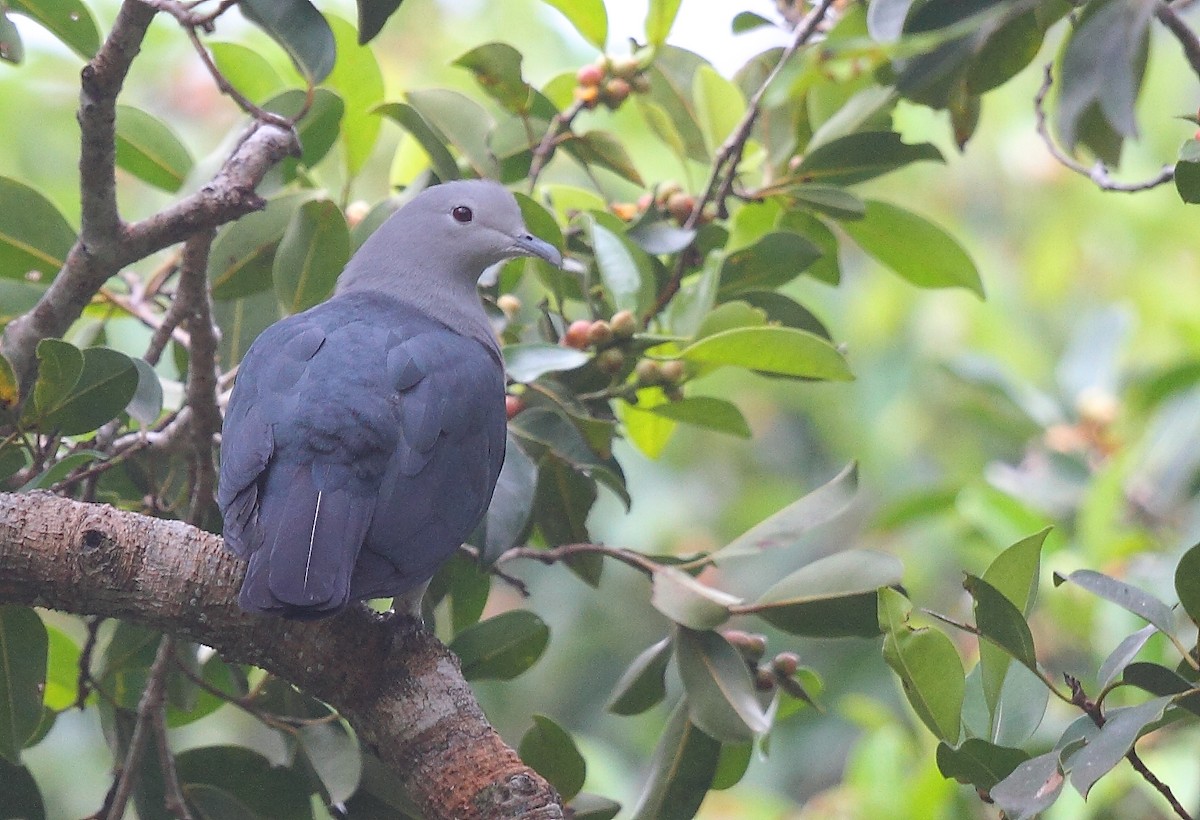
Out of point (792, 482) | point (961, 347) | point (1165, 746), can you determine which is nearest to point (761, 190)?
point (1165, 746)

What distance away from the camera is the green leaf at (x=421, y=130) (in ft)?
10.3

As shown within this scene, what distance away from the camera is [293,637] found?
2434 millimetres

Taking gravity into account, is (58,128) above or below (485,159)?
below

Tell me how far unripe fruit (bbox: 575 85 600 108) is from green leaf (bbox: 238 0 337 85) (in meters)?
0.72

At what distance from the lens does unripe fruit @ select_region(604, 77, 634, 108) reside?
338 cm

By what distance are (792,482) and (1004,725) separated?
6.26 metres

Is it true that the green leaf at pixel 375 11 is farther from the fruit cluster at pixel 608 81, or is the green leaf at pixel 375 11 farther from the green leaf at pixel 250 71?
the green leaf at pixel 250 71

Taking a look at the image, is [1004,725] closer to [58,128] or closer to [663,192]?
[663,192]

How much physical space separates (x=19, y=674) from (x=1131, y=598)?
6.94 ft

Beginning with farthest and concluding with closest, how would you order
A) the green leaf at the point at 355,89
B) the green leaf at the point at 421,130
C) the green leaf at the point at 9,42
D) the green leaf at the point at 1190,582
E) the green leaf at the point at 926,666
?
the green leaf at the point at 355,89
the green leaf at the point at 421,130
the green leaf at the point at 9,42
the green leaf at the point at 926,666
the green leaf at the point at 1190,582

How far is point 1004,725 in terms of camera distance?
2523 millimetres

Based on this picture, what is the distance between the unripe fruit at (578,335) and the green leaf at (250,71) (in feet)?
3.76

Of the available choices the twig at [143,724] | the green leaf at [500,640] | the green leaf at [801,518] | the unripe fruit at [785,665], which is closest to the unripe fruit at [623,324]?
the green leaf at [801,518]

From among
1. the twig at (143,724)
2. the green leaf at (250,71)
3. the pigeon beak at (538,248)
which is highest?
the green leaf at (250,71)
